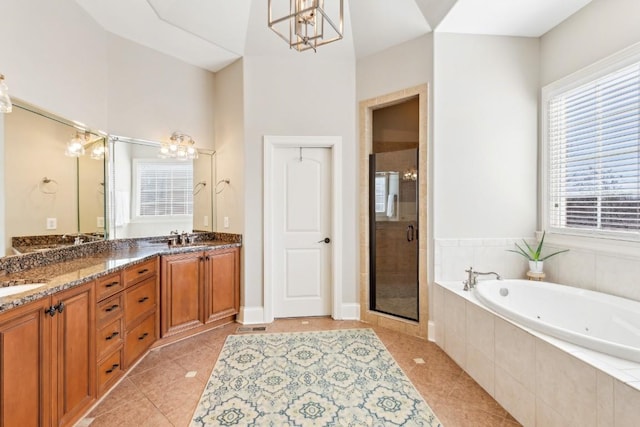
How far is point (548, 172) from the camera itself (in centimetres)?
277

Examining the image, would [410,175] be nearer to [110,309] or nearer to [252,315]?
[252,315]

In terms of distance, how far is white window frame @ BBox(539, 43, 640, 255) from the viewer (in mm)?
2105

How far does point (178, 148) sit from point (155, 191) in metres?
0.53

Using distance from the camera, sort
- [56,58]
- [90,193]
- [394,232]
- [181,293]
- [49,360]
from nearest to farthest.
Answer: [49,360]
[56,58]
[90,193]
[181,293]
[394,232]

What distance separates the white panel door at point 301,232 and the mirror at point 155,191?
33.6 inches

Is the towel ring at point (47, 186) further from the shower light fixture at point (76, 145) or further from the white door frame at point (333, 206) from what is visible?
the white door frame at point (333, 206)

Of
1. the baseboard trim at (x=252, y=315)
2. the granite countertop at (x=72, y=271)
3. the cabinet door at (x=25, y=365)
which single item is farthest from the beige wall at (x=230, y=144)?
the cabinet door at (x=25, y=365)

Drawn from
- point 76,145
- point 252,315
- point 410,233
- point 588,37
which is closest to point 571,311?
point 410,233

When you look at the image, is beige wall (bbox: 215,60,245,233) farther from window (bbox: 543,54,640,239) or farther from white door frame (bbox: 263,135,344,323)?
window (bbox: 543,54,640,239)

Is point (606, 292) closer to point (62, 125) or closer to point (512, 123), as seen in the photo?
point (512, 123)

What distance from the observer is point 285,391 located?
6.56 ft

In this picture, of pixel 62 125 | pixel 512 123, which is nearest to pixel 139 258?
pixel 62 125

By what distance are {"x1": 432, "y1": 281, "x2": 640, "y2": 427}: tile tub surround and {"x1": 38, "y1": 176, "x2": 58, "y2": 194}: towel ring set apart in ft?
10.6

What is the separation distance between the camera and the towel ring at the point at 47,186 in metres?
2.07
